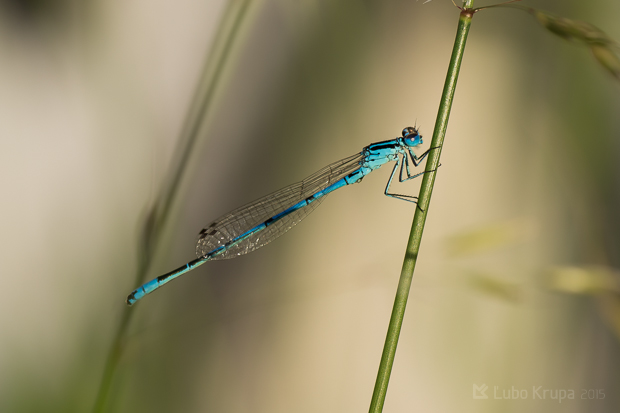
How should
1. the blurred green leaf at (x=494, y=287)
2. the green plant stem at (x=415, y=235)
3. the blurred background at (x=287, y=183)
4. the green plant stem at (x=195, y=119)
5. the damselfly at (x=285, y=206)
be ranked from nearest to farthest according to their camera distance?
the green plant stem at (x=415, y=235) < the blurred green leaf at (x=494, y=287) < the green plant stem at (x=195, y=119) < the blurred background at (x=287, y=183) < the damselfly at (x=285, y=206)

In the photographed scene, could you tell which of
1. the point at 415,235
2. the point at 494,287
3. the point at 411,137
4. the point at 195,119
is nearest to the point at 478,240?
the point at 494,287

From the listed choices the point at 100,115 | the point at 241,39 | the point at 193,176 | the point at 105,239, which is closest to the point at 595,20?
the point at 241,39

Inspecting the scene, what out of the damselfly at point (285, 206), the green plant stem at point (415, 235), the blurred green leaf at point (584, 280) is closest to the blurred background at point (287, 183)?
the damselfly at point (285, 206)

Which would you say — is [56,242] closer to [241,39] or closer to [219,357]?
[219,357]

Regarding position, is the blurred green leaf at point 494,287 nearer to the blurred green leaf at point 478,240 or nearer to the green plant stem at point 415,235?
the blurred green leaf at point 478,240

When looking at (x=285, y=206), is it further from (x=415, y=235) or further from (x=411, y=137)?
(x=415, y=235)

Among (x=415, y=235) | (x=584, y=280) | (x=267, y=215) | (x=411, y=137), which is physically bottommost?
(x=415, y=235)
